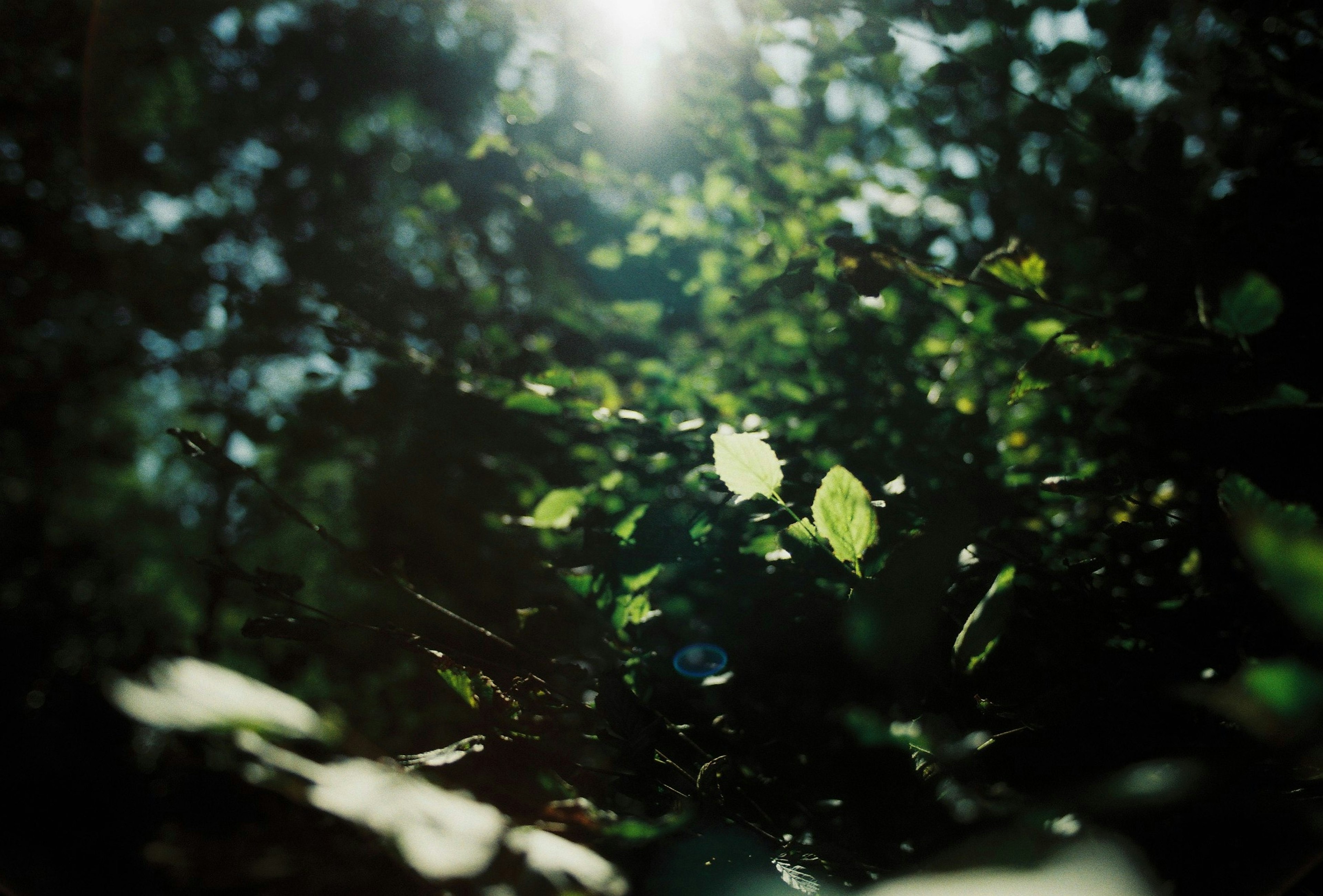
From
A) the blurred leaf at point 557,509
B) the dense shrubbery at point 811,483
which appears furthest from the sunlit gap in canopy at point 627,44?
the blurred leaf at point 557,509

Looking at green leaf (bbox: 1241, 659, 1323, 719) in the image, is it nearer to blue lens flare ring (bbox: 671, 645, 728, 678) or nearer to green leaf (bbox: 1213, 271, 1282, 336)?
green leaf (bbox: 1213, 271, 1282, 336)

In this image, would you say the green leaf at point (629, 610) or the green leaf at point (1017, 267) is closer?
the green leaf at point (1017, 267)

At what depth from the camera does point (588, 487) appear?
143 cm

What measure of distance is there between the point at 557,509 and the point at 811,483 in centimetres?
54

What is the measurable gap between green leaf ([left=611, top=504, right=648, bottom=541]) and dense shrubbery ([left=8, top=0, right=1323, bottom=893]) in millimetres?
10

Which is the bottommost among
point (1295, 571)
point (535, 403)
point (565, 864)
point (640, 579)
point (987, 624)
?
point (565, 864)

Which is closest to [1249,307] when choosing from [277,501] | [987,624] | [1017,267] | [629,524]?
[1017,267]

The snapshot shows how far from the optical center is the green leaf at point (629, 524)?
110cm

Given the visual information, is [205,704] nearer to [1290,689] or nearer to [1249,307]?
[1290,689]

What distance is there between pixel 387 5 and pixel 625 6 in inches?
255

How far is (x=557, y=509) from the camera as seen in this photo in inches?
51.6

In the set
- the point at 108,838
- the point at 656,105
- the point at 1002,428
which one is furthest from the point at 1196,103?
the point at 108,838

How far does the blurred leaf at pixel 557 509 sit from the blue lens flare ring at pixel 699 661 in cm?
36

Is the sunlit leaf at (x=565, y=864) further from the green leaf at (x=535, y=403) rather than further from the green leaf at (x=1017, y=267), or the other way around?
the green leaf at (x=1017, y=267)
